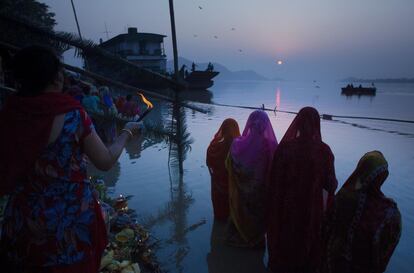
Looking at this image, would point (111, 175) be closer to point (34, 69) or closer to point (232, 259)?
point (232, 259)

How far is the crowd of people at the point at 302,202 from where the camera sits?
2488 mm

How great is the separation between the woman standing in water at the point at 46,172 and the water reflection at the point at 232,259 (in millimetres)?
2418

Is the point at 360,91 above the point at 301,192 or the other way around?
above

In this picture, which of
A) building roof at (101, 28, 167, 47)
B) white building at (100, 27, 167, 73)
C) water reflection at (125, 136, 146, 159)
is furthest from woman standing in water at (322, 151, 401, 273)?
building roof at (101, 28, 167, 47)

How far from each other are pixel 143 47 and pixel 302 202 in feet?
103

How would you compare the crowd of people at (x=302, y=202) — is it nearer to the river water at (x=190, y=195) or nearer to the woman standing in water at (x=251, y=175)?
the woman standing in water at (x=251, y=175)

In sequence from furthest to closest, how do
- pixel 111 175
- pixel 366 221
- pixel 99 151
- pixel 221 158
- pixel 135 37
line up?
pixel 135 37 < pixel 111 175 < pixel 221 158 < pixel 366 221 < pixel 99 151

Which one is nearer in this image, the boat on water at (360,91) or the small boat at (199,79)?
the small boat at (199,79)

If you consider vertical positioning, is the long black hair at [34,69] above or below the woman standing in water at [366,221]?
above

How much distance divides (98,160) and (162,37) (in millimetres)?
33585

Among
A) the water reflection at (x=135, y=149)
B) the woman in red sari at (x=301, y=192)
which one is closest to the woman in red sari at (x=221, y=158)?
the woman in red sari at (x=301, y=192)

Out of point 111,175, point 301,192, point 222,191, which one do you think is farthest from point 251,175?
point 111,175

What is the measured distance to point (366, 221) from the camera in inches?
98.0

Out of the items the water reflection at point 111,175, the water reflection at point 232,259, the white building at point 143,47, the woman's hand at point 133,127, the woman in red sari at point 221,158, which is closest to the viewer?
the woman's hand at point 133,127
